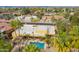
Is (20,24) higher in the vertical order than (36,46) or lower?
higher

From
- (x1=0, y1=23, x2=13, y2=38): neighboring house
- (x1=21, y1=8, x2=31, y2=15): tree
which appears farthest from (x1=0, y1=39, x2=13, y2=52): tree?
(x1=21, y1=8, x2=31, y2=15): tree

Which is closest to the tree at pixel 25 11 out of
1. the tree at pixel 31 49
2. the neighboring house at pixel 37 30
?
the neighboring house at pixel 37 30

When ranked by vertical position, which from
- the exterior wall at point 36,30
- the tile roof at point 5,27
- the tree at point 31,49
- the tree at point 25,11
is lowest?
the tree at point 31,49

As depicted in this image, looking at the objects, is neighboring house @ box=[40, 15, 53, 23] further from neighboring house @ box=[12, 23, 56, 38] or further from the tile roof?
the tile roof

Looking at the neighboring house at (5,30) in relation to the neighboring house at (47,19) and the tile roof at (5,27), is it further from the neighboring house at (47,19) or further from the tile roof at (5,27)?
the neighboring house at (47,19)

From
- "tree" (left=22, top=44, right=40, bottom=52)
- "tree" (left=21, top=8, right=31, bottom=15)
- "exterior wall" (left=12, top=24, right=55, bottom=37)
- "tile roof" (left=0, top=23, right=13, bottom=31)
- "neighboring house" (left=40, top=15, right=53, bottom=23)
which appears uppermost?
"tree" (left=21, top=8, right=31, bottom=15)
